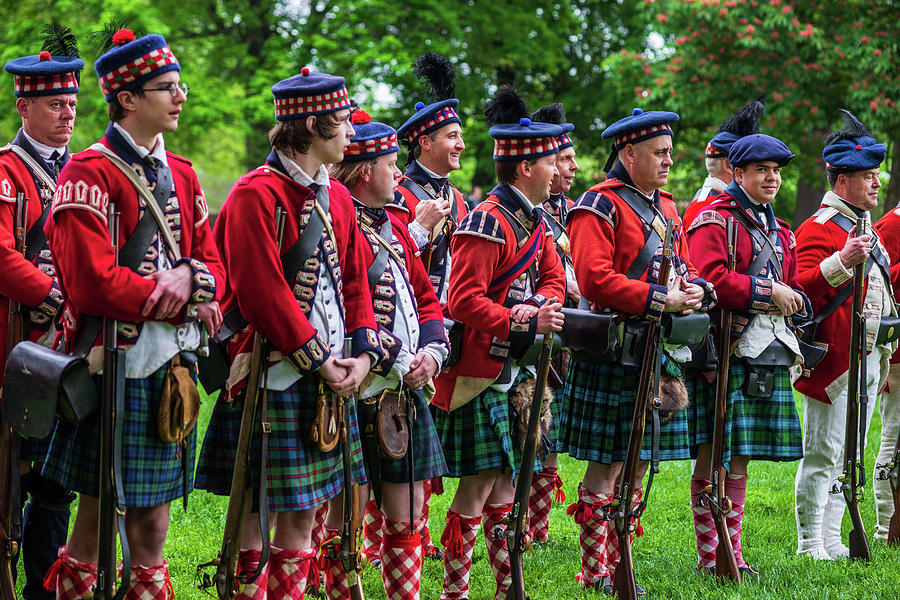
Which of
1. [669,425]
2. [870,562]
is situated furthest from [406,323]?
[870,562]

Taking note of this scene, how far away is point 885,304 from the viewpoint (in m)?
6.23

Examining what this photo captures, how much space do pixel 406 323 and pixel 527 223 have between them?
2.99ft

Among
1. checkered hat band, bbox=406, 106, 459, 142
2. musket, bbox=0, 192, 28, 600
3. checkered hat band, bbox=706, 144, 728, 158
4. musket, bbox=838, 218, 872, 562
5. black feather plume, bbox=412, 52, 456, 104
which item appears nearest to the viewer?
musket, bbox=0, 192, 28, 600

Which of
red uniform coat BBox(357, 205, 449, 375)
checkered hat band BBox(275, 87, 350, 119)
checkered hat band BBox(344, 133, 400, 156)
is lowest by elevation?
red uniform coat BBox(357, 205, 449, 375)

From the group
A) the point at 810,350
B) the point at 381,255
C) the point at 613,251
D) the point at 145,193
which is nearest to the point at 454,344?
the point at 381,255

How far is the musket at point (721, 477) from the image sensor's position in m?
5.35

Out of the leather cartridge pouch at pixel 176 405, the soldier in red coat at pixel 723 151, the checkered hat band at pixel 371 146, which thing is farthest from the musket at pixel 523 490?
the soldier in red coat at pixel 723 151

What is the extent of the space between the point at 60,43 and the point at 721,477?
378cm

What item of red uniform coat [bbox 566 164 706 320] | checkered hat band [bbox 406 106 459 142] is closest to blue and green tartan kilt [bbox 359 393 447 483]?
red uniform coat [bbox 566 164 706 320]

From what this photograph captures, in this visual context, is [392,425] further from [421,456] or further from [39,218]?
[39,218]

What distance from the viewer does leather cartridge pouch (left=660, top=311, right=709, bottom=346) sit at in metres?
5.07

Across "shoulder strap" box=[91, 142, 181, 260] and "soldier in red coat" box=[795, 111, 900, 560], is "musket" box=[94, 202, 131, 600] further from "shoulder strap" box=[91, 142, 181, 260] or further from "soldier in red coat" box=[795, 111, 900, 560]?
"soldier in red coat" box=[795, 111, 900, 560]

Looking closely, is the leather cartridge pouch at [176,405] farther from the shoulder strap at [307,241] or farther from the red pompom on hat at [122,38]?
the red pompom on hat at [122,38]

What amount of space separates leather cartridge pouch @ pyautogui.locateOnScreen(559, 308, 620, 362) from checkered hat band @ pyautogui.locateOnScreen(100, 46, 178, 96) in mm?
2284
